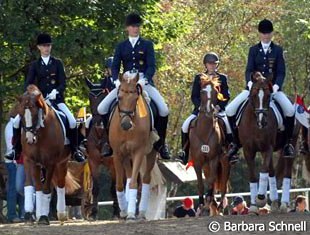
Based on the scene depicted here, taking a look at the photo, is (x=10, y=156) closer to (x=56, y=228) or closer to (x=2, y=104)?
(x=56, y=228)

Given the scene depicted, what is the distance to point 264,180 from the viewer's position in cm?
2034

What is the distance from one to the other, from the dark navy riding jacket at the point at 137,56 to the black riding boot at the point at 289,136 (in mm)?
2603

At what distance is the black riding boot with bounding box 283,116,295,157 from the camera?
21188 millimetres

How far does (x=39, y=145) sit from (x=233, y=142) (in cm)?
375

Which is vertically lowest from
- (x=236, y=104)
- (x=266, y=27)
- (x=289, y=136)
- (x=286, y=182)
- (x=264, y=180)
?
(x=286, y=182)

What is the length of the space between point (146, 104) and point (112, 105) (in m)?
0.84

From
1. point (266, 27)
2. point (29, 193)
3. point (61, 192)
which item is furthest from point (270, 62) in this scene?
point (29, 193)

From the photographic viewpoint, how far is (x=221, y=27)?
40625 mm

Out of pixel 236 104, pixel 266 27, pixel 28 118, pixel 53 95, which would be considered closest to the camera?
pixel 28 118

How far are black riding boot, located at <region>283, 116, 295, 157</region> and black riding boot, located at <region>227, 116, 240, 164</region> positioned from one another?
888mm

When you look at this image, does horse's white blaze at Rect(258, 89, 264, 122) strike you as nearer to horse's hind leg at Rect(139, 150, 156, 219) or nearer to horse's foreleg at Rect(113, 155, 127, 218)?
horse's hind leg at Rect(139, 150, 156, 219)

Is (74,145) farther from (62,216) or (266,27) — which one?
(266,27)

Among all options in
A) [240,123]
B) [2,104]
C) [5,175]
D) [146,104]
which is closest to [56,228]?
[146,104]

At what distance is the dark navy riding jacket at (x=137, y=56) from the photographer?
813 inches
